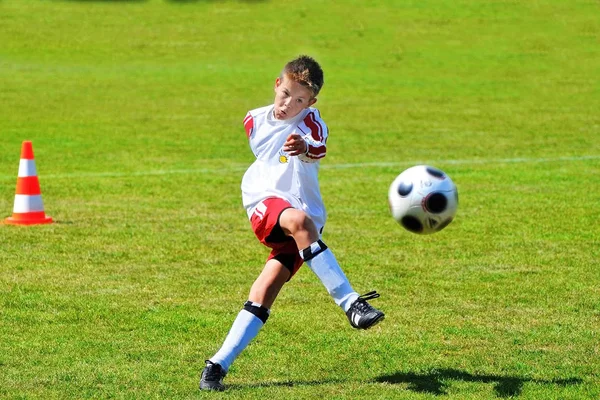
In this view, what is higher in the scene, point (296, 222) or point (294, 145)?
point (294, 145)

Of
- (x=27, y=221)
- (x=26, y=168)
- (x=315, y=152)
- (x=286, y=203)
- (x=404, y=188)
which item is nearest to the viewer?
(x=315, y=152)

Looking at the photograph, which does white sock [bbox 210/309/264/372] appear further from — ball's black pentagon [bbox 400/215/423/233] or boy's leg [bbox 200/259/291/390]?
ball's black pentagon [bbox 400/215/423/233]

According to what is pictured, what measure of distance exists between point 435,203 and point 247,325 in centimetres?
156

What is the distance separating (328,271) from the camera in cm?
669

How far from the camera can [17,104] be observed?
92.4 ft

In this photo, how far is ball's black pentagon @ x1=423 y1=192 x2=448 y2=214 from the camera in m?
7.50

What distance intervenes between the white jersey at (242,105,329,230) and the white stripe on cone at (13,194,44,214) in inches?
249

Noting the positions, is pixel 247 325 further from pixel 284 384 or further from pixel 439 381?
pixel 439 381

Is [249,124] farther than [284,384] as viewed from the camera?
Yes

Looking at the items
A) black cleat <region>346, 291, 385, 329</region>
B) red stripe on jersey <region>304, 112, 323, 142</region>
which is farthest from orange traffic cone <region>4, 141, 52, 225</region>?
black cleat <region>346, 291, 385, 329</region>

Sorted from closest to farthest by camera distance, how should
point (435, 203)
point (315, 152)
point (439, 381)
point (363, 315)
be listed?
point (363, 315) → point (315, 152) → point (439, 381) → point (435, 203)

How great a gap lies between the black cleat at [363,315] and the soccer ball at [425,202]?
3.54 feet

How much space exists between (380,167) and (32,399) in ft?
39.0

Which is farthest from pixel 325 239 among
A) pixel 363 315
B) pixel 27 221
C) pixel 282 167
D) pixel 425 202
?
pixel 363 315
